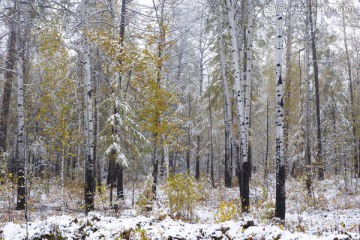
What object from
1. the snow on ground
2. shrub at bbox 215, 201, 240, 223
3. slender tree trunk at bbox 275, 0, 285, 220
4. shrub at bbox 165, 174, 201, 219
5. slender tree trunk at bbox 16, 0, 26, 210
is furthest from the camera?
slender tree trunk at bbox 16, 0, 26, 210

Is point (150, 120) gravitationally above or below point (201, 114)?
below

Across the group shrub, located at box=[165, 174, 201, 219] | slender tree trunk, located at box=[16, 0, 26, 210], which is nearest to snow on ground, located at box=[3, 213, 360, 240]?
shrub, located at box=[165, 174, 201, 219]

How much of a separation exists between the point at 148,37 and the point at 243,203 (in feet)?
22.3

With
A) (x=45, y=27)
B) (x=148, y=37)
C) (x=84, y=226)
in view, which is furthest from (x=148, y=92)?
(x=84, y=226)

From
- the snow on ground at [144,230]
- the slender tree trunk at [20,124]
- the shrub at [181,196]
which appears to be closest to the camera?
the snow on ground at [144,230]

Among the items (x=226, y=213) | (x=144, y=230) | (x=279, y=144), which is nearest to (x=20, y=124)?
(x=144, y=230)

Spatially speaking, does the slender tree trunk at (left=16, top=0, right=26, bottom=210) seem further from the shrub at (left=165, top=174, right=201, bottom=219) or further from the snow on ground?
the shrub at (left=165, top=174, right=201, bottom=219)

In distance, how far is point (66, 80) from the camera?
11.0 metres

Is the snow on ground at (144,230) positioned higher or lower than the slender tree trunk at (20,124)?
lower

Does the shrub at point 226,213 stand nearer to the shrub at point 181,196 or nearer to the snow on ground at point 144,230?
the snow on ground at point 144,230

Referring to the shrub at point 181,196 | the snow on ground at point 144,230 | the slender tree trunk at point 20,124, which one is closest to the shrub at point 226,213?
the snow on ground at point 144,230

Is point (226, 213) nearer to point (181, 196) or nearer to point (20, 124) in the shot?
point (181, 196)

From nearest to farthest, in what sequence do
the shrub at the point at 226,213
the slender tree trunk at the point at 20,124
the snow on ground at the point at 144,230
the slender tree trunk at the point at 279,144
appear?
1. the snow on ground at the point at 144,230
2. the shrub at the point at 226,213
3. the slender tree trunk at the point at 279,144
4. the slender tree trunk at the point at 20,124

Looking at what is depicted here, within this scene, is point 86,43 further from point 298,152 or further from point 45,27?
point 298,152
